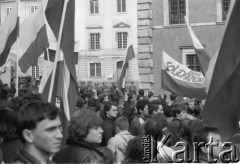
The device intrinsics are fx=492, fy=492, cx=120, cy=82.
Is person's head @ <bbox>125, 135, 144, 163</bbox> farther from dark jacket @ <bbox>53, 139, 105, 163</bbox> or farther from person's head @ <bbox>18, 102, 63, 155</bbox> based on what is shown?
person's head @ <bbox>18, 102, 63, 155</bbox>

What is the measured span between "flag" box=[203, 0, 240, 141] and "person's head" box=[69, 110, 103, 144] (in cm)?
163

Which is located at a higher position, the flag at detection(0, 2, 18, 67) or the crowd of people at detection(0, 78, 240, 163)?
the flag at detection(0, 2, 18, 67)

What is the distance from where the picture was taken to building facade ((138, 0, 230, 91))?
77.0 ft

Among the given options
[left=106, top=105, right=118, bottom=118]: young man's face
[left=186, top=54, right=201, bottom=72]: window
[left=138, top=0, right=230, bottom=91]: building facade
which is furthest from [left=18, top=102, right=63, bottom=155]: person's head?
[left=186, top=54, right=201, bottom=72]: window

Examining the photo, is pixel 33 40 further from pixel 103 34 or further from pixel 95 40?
pixel 95 40

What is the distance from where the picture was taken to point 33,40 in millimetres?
12383

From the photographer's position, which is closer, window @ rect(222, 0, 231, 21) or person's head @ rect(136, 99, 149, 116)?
person's head @ rect(136, 99, 149, 116)

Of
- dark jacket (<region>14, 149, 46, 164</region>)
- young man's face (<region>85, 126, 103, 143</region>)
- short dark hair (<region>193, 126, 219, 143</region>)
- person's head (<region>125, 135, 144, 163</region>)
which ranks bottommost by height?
person's head (<region>125, 135, 144, 163</region>)

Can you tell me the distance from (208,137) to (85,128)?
135 centimetres

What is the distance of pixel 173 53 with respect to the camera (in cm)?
2403

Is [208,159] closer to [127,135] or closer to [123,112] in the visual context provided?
[127,135]

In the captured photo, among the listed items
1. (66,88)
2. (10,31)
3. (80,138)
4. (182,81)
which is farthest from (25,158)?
Answer: (182,81)

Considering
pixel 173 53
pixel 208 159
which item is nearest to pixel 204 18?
pixel 173 53

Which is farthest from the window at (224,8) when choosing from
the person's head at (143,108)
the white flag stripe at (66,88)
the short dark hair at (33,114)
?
the short dark hair at (33,114)
